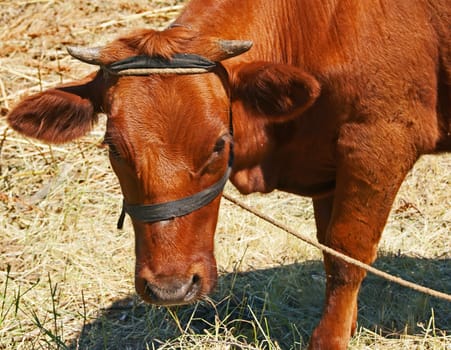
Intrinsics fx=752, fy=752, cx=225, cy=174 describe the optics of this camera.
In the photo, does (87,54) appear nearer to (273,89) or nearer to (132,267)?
(273,89)

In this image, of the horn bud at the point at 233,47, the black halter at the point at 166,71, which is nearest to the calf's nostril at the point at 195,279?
the black halter at the point at 166,71

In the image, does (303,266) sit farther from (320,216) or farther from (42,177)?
(42,177)

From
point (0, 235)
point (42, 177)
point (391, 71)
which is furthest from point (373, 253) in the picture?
point (42, 177)

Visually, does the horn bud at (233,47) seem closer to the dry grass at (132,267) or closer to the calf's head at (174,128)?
the calf's head at (174,128)

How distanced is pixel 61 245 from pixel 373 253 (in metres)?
2.35

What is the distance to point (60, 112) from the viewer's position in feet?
10.5

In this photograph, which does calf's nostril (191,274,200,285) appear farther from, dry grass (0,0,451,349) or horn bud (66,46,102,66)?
horn bud (66,46,102,66)

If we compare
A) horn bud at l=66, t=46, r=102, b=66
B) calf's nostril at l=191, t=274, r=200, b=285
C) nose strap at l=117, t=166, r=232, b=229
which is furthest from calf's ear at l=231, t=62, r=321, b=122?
calf's nostril at l=191, t=274, r=200, b=285

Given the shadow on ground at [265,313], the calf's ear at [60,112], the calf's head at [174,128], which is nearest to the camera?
the calf's head at [174,128]

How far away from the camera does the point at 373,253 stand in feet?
12.1

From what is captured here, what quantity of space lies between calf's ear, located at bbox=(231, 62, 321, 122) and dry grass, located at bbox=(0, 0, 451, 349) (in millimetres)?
1176

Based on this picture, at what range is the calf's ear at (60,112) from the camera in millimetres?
3172

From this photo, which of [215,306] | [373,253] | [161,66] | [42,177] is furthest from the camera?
[42,177]

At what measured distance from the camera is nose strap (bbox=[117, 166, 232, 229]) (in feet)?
9.66
